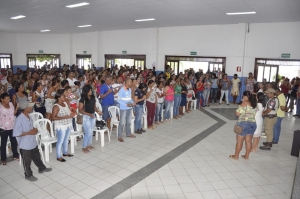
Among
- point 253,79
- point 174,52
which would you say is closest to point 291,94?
point 253,79

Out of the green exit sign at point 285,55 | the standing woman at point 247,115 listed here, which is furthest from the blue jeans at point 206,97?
the standing woman at point 247,115

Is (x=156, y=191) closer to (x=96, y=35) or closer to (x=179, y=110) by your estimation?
(x=179, y=110)

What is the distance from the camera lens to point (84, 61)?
18.3m

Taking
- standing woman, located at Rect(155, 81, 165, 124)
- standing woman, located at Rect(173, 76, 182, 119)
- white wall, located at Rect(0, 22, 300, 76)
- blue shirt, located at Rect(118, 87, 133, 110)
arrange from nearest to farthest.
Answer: blue shirt, located at Rect(118, 87, 133, 110), standing woman, located at Rect(155, 81, 165, 124), standing woman, located at Rect(173, 76, 182, 119), white wall, located at Rect(0, 22, 300, 76)

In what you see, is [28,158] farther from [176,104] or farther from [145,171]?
[176,104]

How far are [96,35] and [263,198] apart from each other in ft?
51.4

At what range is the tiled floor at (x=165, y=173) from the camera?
150 inches

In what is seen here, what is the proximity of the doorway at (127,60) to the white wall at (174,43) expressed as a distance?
1.08ft

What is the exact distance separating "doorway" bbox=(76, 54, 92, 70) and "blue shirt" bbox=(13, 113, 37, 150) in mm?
14435

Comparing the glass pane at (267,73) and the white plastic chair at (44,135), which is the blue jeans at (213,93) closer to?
the glass pane at (267,73)

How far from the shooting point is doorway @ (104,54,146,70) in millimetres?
15383

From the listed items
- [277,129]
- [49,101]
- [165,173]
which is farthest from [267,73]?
[49,101]

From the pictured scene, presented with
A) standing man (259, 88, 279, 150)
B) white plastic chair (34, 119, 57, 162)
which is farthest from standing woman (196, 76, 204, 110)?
white plastic chair (34, 119, 57, 162)

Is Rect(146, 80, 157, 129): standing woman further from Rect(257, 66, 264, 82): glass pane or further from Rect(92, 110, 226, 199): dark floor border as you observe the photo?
Rect(257, 66, 264, 82): glass pane
